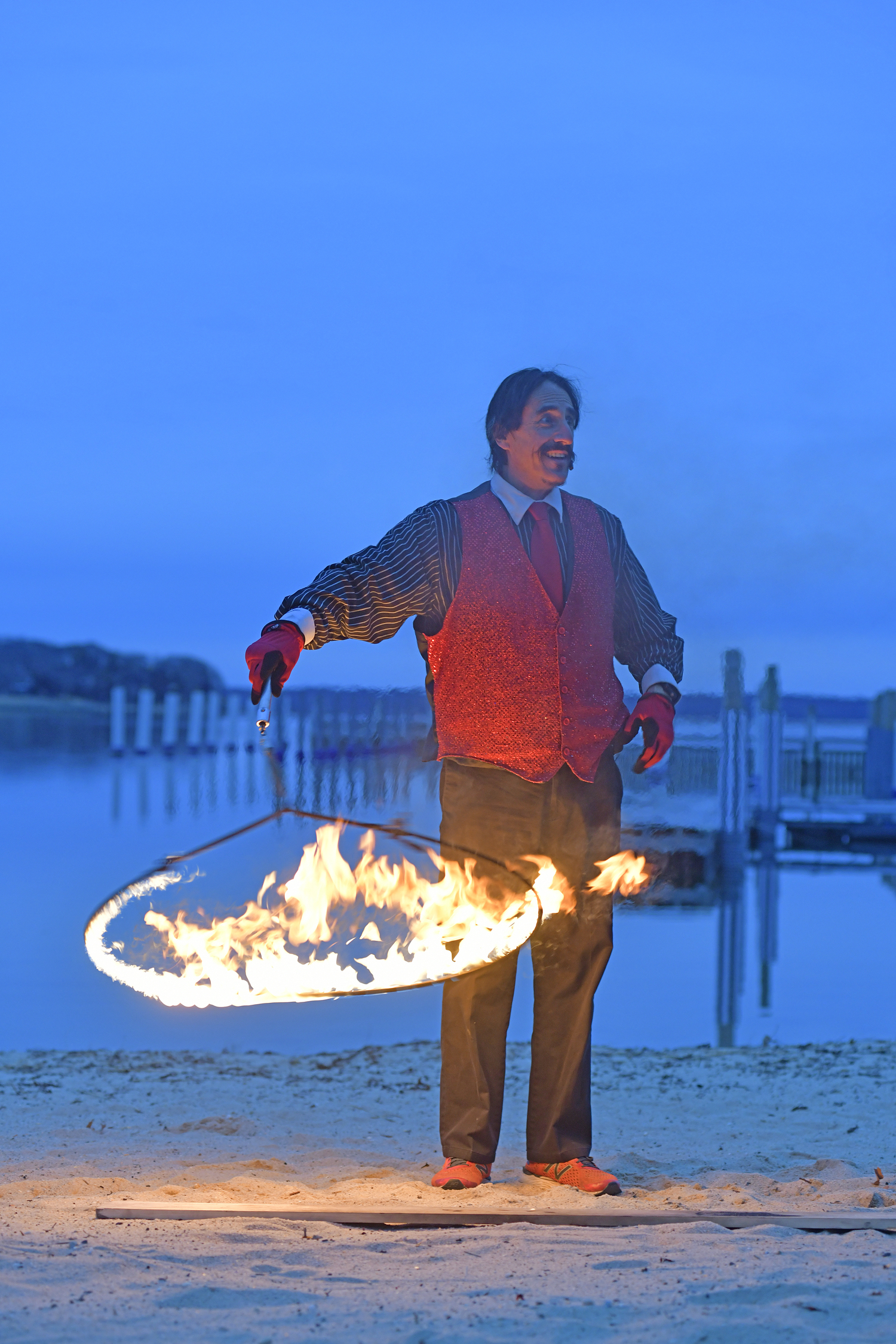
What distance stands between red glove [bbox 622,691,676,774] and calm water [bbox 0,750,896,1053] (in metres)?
0.68

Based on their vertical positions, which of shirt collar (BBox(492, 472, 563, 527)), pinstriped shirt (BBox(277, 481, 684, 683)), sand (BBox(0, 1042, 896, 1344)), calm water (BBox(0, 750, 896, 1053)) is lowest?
calm water (BBox(0, 750, 896, 1053))

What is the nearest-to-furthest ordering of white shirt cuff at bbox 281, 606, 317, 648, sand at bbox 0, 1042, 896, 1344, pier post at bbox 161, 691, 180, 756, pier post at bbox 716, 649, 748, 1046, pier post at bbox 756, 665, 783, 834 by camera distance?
sand at bbox 0, 1042, 896, 1344, white shirt cuff at bbox 281, 606, 317, 648, pier post at bbox 716, 649, 748, 1046, pier post at bbox 756, 665, 783, 834, pier post at bbox 161, 691, 180, 756

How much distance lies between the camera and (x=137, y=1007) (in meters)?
7.95

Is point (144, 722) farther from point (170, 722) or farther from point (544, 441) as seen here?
point (544, 441)

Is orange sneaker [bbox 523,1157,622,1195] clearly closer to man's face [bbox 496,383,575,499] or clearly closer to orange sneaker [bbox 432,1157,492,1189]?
orange sneaker [bbox 432,1157,492,1189]

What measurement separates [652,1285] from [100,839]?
2026 centimetres

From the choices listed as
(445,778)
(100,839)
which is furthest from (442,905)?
(100,839)

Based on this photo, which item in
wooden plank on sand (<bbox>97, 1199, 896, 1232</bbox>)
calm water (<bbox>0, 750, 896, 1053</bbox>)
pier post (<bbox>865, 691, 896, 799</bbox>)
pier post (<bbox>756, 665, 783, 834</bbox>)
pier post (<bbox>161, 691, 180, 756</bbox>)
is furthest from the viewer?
pier post (<bbox>161, 691, 180, 756</bbox>)

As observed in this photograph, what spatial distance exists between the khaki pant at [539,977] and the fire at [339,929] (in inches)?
2.6

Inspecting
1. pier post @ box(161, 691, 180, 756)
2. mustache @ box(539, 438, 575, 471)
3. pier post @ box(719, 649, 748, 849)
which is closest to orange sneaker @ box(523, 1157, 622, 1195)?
mustache @ box(539, 438, 575, 471)

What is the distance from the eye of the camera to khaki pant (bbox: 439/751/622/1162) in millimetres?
3346

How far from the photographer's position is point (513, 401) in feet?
11.4

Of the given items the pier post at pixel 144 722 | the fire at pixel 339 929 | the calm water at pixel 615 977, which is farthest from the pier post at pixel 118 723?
the fire at pixel 339 929

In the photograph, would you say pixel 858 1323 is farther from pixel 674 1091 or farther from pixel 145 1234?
pixel 674 1091
